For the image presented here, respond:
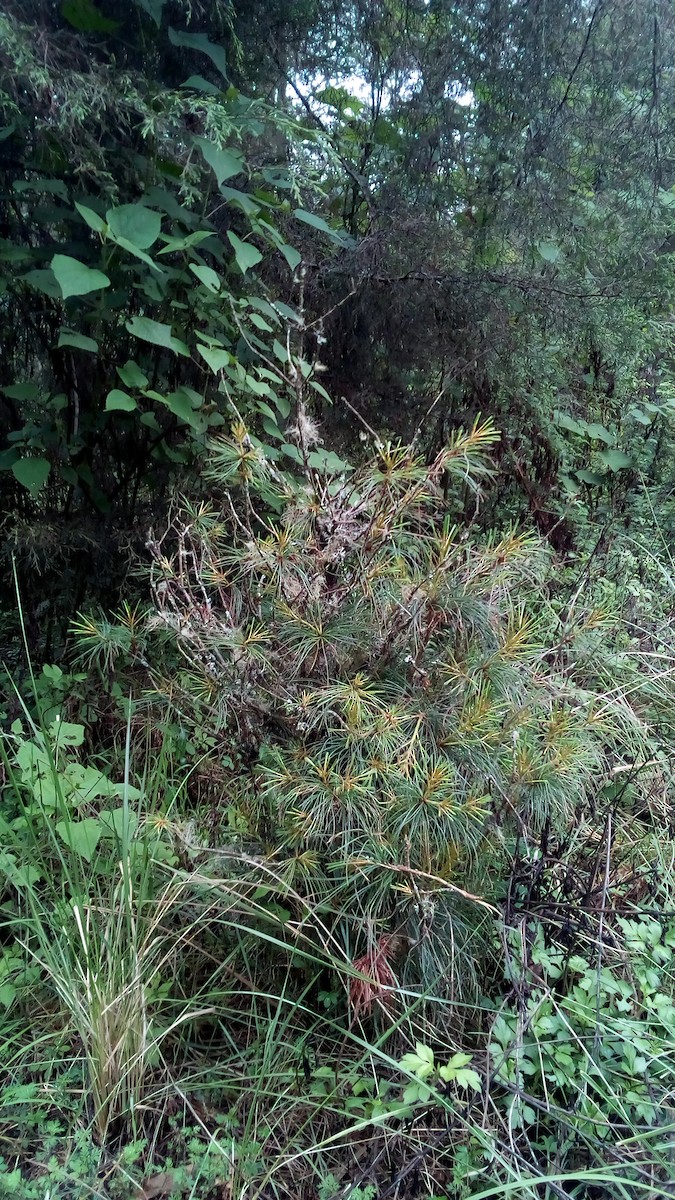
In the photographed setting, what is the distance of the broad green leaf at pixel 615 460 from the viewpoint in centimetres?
408

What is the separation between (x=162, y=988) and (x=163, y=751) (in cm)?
58

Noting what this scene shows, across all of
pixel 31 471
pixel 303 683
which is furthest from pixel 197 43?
pixel 303 683

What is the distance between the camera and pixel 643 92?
357 cm

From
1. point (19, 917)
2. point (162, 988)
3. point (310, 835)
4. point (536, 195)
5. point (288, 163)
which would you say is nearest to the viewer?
point (310, 835)

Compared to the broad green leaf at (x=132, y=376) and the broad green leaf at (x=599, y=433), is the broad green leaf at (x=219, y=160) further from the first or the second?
the broad green leaf at (x=599, y=433)

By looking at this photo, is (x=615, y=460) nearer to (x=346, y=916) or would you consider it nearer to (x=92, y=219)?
(x=92, y=219)

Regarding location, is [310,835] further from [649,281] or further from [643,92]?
[643,92]

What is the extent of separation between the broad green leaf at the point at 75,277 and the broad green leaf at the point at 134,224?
0.14 meters

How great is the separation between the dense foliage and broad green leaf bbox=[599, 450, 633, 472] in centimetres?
73

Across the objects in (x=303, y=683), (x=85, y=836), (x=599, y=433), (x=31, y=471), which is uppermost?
(x=599, y=433)

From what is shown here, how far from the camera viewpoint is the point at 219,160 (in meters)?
2.26

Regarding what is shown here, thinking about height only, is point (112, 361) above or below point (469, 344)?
below

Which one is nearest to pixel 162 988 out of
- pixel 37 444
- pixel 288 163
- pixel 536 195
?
pixel 37 444

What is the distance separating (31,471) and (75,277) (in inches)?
26.8
